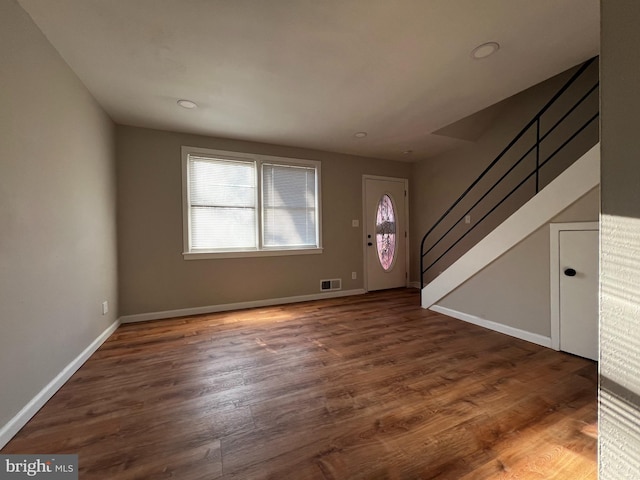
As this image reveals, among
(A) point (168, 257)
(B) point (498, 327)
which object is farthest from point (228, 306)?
(B) point (498, 327)

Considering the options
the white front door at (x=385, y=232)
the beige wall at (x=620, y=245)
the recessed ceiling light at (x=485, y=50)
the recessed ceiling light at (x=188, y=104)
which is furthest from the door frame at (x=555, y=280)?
the recessed ceiling light at (x=188, y=104)

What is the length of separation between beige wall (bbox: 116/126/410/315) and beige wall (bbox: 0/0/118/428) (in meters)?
0.78

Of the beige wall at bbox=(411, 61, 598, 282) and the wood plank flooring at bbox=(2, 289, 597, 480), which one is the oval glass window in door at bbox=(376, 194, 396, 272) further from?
the wood plank flooring at bbox=(2, 289, 597, 480)

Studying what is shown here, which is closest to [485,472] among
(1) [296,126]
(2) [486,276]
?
(2) [486,276]

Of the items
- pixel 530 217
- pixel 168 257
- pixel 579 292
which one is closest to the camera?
pixel 579 292

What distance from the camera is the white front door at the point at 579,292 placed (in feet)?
7.18

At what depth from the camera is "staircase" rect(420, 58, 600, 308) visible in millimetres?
2354

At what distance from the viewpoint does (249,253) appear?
157 inches

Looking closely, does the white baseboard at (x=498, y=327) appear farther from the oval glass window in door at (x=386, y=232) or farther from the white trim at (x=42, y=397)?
the white trim at (x=42, y=397)

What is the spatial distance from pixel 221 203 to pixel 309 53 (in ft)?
7.95

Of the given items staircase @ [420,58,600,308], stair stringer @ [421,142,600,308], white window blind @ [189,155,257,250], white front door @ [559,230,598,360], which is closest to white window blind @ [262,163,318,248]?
white window blind @ [189,155,257,250]

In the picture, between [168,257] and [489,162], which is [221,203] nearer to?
[168,257]

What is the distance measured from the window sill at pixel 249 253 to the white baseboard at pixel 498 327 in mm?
2082

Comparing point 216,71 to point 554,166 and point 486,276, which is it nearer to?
point 486,276
